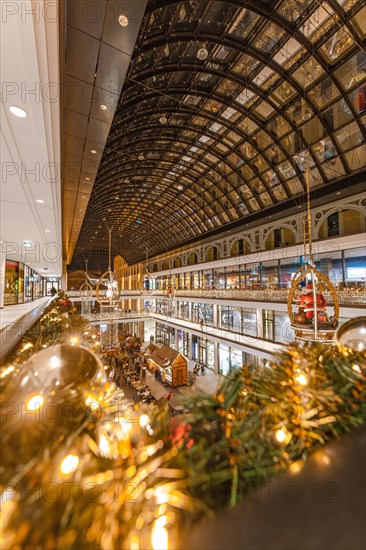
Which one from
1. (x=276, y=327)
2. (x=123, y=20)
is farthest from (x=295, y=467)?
(x=276, y=327)

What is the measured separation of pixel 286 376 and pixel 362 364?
655 mm

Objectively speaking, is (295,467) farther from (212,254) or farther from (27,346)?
(212,254)

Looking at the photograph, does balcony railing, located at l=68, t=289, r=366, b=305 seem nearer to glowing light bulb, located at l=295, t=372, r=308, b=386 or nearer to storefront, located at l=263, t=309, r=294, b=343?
storefront, located at l=263, t=309, r=294, b=343

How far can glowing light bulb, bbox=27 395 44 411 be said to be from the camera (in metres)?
1.08

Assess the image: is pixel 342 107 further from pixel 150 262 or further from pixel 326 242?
pixel 150 262

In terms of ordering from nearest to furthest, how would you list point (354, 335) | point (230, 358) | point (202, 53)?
point (354, 335)
point (202, 53)
point (230, 358)

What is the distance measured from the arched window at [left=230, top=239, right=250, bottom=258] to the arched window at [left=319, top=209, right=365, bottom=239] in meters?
6.29

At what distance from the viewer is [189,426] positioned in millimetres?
1175

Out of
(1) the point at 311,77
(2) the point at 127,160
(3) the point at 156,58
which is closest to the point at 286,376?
(3) the point at 156,58

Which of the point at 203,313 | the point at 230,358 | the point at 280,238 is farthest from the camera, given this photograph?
the point at 203,313

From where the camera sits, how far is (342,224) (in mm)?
13000

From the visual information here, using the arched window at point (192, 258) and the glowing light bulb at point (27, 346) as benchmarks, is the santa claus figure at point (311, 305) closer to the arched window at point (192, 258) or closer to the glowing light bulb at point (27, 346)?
the glowing light bulb at point (27, 346)

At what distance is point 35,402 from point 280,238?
57.8ft

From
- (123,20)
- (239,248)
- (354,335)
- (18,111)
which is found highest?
(123,20)
